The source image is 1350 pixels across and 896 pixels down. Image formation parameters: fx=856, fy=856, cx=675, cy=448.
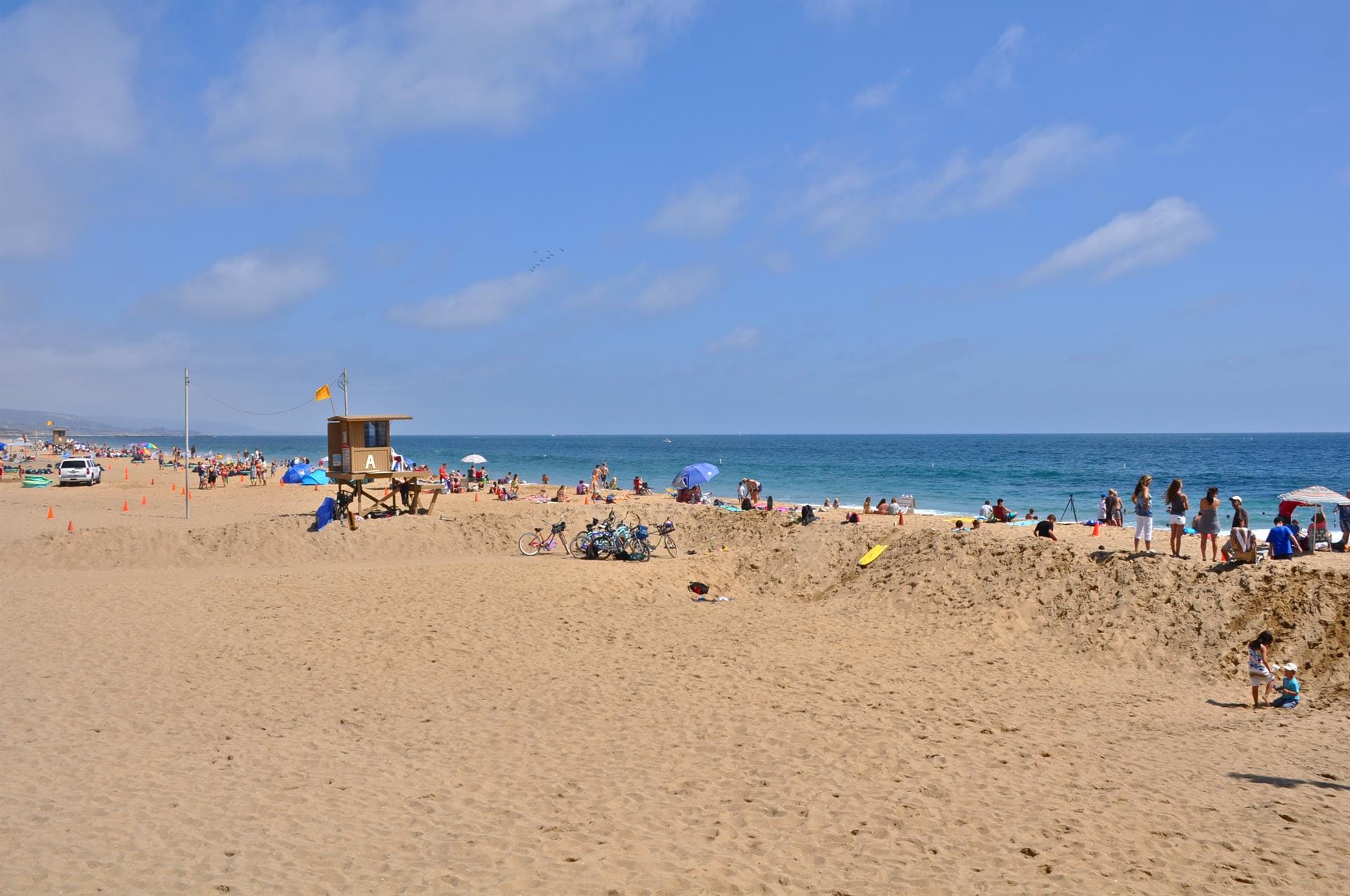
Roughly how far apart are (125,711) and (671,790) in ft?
21.3

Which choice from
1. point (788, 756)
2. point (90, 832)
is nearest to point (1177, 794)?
point (788, 756)

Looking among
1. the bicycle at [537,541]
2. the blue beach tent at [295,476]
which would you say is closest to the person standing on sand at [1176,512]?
the bicycle at [537,541]

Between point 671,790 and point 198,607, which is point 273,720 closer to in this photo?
point 671,790

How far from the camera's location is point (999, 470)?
72.9 meters

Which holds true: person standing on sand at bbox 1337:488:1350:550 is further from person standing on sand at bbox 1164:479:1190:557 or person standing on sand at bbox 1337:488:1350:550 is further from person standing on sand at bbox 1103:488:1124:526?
person standing on sand at bbox 1103:488:1124:526

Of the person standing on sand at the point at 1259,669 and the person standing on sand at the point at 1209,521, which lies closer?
the person standing on sand at the point at 1259,669

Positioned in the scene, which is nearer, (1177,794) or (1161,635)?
(1177,794)

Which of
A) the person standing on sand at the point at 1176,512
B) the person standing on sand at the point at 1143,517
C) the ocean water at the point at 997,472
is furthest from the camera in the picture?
the ocean water at the point at 997,472

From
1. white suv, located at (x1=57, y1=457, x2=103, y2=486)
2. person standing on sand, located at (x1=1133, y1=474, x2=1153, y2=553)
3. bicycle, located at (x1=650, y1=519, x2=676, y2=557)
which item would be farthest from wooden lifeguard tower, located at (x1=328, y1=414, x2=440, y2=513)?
white suv, located at (x1=57, y1=457, x2=103, y2=486)

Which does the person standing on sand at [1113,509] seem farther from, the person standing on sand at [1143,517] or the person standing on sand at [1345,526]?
the person standing on sand at [1143,517]

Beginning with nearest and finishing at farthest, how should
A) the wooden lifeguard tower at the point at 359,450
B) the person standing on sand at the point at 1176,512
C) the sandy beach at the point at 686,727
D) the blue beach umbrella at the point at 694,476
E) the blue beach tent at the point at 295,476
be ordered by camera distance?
the sandy beach at the point at 686,727 < the person standing on sand at the point at 1176,512 < the wooden lifeguard tower at the point at 359,450 < the blue beach umbrella at the point at 694,476 < the blue beach tent at the point at 295,476

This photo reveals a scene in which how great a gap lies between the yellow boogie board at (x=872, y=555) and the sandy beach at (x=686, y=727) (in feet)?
1.02

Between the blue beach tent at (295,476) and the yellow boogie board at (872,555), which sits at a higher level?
the blue beach tent at (295,476)

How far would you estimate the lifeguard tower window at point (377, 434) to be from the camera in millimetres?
24656
